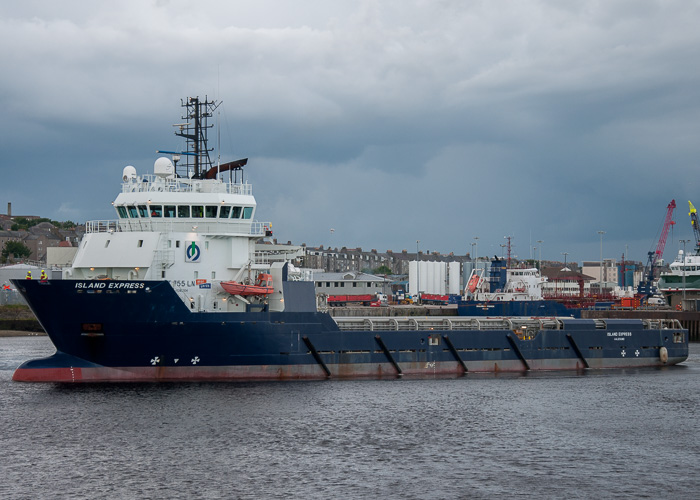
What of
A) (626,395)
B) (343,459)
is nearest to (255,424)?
(343,459)

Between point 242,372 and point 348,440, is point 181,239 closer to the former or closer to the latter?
point 242,372

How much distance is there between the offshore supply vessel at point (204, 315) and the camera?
114 ft

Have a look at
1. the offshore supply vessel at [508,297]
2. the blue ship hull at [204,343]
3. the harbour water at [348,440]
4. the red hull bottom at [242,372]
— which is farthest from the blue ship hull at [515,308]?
the harbour water at [348,440]

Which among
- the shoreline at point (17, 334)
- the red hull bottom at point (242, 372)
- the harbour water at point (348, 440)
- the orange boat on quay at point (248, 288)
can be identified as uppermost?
the orange boat on quay at point (248, 288)

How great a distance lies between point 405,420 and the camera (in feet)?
99.7

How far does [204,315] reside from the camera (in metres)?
35.3

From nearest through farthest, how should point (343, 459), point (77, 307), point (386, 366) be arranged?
point (343, 459), point (77, 307), point (386, 366)

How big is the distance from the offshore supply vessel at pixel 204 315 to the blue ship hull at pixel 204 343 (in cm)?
5

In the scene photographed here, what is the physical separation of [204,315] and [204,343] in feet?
4.00

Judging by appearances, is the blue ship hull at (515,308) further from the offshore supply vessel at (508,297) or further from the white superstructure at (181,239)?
the white superstructure at (181,239)

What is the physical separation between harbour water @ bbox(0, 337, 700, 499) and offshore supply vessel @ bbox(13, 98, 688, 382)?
1.18 m

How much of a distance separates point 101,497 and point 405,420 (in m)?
12.1

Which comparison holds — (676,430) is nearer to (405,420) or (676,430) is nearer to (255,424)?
(405,420)

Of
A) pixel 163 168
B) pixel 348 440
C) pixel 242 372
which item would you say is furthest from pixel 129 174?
pixel 348 440
